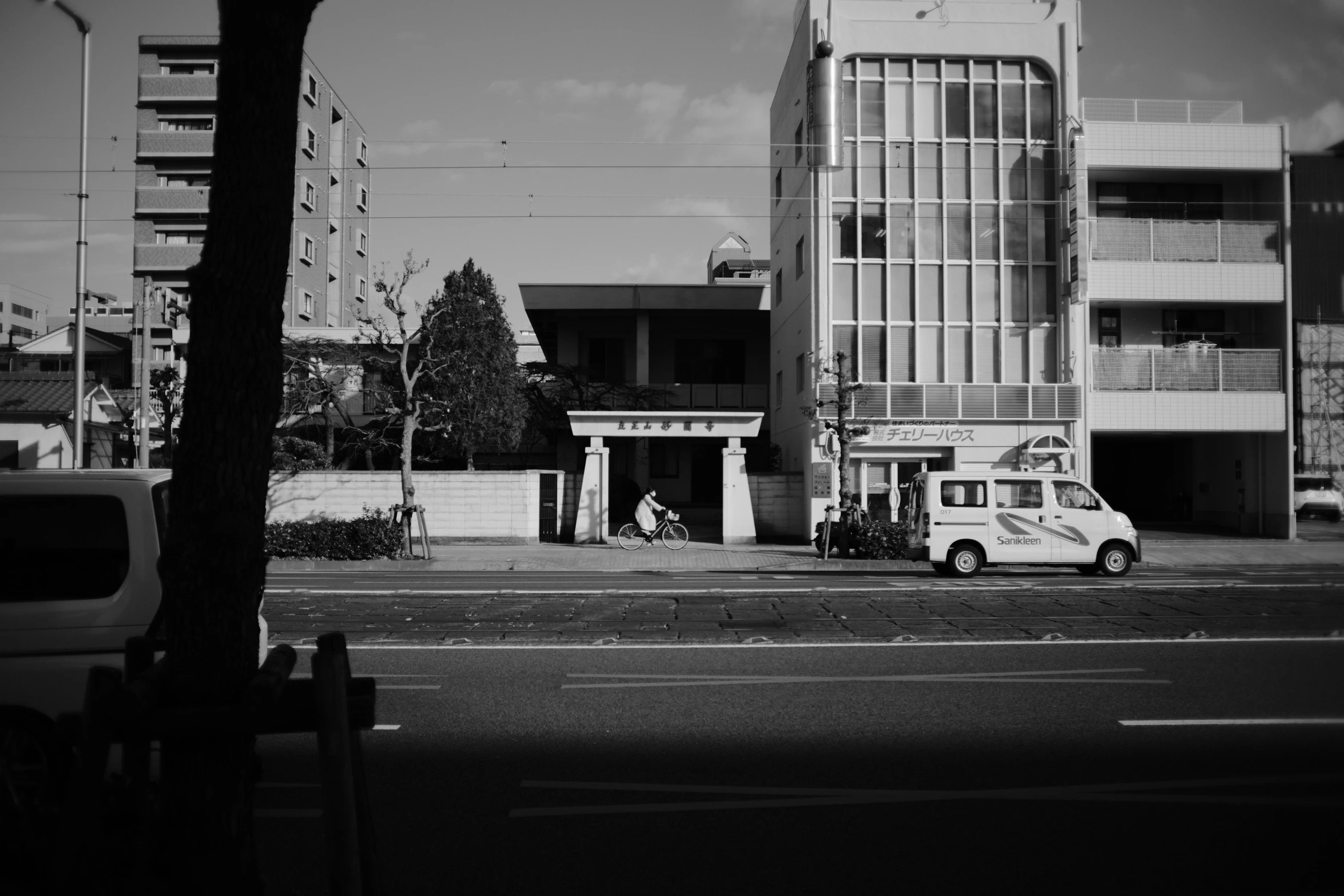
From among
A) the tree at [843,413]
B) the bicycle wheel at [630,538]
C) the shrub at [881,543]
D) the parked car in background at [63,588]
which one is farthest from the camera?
the bicycle wheel at [630,538]

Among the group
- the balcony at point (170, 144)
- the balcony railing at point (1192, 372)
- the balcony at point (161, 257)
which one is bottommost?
the balcony railing at point (1192, 372)

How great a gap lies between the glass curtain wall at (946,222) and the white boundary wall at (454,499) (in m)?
9.54

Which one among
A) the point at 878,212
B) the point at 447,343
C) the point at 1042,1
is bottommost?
the point at 447,343

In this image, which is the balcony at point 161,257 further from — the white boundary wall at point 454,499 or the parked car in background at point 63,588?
the parked car in background at point 63,588

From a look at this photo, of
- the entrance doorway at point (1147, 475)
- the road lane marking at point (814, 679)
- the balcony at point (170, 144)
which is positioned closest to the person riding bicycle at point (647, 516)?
the entrance doorway at point (1147, 475)

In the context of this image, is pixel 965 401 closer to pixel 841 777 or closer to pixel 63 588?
pixel 841 777

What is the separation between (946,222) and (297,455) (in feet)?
61.1

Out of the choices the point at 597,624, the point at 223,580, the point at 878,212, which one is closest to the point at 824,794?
the point at 223,580

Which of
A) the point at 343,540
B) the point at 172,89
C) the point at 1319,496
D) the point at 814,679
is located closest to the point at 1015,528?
the point at 814,679

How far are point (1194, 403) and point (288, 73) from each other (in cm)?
2969

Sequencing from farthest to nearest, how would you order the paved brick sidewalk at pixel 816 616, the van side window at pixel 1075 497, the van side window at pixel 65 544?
1. the van side window at pixel 1075 497
2. the paved brick sidewalk at pixel 816 616
3. the van side window at pixel 65 544

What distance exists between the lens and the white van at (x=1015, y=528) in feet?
61.2

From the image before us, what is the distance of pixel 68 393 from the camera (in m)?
29.9

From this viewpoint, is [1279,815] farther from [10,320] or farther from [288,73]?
[10,320]
